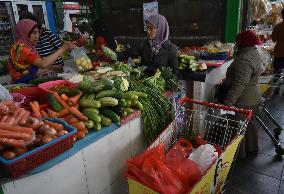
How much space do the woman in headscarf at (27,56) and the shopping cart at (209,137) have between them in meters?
1.76

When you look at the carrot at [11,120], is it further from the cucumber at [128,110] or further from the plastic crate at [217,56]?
the plastic crate at [217,56]

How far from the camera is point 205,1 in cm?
545

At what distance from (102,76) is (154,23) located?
3.75 ft

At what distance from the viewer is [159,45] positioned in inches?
146

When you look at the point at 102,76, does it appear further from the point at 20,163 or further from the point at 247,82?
the point at 247,82

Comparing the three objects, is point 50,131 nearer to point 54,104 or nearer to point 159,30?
point 54,104

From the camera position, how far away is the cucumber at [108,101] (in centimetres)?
219

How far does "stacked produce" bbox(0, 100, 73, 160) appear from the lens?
1520 mm

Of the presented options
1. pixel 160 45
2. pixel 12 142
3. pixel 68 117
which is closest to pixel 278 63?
pixel 160 45

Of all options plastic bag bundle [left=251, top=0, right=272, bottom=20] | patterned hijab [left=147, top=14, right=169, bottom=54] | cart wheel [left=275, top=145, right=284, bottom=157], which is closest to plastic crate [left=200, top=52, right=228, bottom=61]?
patterned hijab [left=147, top=14, right=169, bottom=54]

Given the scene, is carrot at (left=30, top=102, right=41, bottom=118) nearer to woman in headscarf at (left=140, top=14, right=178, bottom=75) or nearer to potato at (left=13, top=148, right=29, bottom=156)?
potato at (left=13, top=148, right=29, bottom=156)

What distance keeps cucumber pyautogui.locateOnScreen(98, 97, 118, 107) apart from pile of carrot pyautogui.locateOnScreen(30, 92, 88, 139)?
8.5 inches

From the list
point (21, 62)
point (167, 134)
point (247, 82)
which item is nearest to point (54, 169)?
point (167, 134)

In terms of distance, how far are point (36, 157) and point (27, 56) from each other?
1945 mm
